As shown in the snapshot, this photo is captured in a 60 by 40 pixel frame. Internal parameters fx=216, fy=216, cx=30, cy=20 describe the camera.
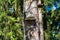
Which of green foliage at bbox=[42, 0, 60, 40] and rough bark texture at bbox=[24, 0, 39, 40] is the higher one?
rough bark texture at bbox=[24, 0, 39, 40]

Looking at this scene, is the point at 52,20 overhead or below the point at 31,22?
below

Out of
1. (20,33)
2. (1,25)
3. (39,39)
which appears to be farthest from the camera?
(1,25)

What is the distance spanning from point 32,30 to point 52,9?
829 cm

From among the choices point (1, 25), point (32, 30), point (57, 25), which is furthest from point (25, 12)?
point (57, 25)

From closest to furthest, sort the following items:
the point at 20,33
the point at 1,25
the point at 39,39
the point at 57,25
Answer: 1. the point at 39,39
2. the point at 20,33
3. the point at 1,25
4. the point at 57,25

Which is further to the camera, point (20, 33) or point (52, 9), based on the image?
point (52, 9)

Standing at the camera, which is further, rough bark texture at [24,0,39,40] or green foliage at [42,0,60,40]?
green foliage at [42,0,60,40]

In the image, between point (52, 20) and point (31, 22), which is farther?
point (52, 20)

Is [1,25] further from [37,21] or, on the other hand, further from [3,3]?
[37,21]

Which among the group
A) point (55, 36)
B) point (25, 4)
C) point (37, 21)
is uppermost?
point (25, 4)

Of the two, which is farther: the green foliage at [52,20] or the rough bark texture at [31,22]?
the green foliage at [52,20]

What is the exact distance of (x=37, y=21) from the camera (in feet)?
5.22

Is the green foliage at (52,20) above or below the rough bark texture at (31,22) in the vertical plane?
below

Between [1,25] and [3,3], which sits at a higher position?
[3,3]
